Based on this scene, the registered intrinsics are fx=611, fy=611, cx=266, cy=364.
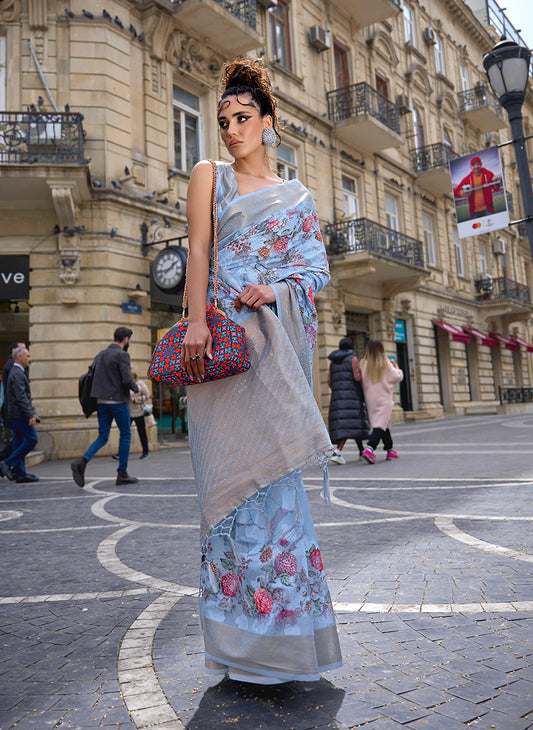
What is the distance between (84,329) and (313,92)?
11493 mm

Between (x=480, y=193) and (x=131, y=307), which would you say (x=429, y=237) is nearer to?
(x=131, y=307)

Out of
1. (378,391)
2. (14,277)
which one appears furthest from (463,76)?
(378,391)

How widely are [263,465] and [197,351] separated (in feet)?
1.34

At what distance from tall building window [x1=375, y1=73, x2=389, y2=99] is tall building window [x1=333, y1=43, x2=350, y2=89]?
2.01m

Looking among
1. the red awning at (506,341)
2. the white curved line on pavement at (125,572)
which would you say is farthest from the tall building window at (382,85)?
the white curved line on pavement at (125,572)

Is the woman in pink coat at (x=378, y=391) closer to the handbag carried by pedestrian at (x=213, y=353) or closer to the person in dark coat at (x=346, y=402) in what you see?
the person in dark coat at (x=346, y=402)

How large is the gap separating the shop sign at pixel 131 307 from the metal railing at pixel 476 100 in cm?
2191

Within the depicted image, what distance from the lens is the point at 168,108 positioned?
14.2 metres

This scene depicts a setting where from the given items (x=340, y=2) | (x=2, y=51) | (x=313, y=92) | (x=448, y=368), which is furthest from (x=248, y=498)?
(x=448, y=368)

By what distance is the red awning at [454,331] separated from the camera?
77.9ft

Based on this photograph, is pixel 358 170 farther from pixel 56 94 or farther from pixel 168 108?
pixel 56 94

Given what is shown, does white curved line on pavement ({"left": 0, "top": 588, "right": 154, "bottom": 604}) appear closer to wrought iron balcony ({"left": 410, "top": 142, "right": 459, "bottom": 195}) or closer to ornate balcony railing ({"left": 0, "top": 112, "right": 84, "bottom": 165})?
ornate balcony railing ({"left": 0, "top": 112, "right": 84, "bottom": 165})

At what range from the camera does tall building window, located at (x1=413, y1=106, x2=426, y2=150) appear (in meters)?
24.9

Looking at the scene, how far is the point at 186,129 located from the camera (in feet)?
49.1
